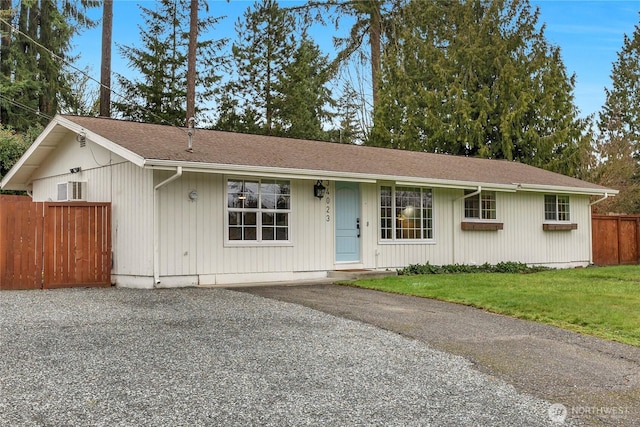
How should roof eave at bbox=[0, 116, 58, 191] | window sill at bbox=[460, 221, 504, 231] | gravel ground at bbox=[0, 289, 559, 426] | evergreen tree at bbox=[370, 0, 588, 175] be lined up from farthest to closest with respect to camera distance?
evergreen tree at bbox=[370, 0, 588, 175], window sill at bbox=[460, 221, 504, 231], roof eave at bbox=[0, 116, 58, 191], gravel ground at bbox=[0, 289, 559, 426]

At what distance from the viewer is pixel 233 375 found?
4.63m

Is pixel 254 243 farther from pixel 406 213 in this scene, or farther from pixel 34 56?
pixel 34 56

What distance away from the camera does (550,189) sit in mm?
15859

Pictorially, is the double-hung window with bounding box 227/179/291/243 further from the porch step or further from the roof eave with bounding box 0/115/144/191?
the roof eave with bounding box 0/115/144/191

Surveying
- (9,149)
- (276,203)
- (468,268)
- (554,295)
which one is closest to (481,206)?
(468,268)

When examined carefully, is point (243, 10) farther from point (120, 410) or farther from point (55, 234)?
point (120, 410)

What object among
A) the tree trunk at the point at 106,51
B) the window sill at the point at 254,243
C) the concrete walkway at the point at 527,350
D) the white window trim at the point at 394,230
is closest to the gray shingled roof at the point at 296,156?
the white window trim at the point at 394,230

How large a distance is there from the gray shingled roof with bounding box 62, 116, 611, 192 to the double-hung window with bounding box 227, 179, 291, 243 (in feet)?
1.72

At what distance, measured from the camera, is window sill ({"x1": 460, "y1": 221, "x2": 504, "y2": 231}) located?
14.5 meters

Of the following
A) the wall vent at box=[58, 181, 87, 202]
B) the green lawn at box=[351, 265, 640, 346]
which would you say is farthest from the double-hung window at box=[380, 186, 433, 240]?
the wall vent at box=[58, 181, 87, 202]

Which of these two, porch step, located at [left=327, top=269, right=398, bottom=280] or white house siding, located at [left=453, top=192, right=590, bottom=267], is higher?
white house siding, located at [left=453, top=192, right=590, bottom=267]

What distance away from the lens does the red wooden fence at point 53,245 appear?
9867 millimetres

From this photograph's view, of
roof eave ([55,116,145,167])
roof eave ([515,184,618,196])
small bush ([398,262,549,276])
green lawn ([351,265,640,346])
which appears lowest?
green lawn ([351,265,640,346])

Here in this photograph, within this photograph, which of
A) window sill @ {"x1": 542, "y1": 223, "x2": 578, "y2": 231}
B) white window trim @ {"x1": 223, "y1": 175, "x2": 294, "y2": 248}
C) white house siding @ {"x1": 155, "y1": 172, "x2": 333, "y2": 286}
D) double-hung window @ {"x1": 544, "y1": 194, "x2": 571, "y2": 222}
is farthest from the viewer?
double-hung window @ {"x1": 544, "y1": 194, "x2": 571, "y2": 222}
